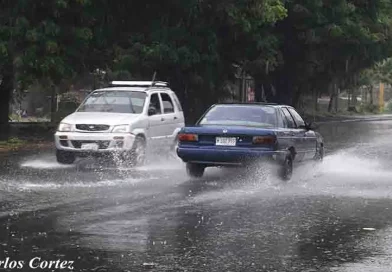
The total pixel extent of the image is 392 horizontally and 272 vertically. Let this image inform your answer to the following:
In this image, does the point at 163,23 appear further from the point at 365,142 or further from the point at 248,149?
the point at 248,149

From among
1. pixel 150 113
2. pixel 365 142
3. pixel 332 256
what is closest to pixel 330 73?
pixel 365 142

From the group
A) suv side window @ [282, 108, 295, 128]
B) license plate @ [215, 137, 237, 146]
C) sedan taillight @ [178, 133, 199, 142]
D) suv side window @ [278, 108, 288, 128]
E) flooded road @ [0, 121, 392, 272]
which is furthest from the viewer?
suv side window @ [282, 108, 295, 128]

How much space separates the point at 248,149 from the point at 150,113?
421 centimetres

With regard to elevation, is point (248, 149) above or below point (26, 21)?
below

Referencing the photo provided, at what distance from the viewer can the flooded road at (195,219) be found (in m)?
7.85

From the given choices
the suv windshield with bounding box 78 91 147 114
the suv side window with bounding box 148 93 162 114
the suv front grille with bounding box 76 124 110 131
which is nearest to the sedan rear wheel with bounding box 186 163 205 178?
the suv front grille with bounding box 76 124 110 131

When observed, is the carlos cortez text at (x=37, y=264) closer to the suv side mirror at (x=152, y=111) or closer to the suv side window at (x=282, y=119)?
the suv side window at (x=282, y=119)

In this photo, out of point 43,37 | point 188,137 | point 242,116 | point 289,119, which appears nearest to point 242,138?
point 242,116

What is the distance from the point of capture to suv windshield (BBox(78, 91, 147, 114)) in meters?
17.8

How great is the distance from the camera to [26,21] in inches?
924

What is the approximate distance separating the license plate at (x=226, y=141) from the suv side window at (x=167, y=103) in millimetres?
4399

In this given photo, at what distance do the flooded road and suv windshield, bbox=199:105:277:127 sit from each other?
0.96 meters

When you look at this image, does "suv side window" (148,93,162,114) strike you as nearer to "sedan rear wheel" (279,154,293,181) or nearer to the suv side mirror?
the suv side mirror

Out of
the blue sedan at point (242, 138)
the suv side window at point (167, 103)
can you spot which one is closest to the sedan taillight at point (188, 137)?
the blue sedan at point (242, 138)
